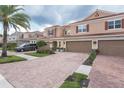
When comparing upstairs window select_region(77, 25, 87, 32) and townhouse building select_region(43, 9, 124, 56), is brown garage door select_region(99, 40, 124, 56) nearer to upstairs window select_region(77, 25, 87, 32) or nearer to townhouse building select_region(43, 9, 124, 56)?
townhouse building select_region(43, 9, 124, 56)

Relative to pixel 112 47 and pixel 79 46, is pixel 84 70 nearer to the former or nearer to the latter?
pixel 112 47

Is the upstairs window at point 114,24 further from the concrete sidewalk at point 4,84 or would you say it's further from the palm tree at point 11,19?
the concrete sidewalk at point 4,84

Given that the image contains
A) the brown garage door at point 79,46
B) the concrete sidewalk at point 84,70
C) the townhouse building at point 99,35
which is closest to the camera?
the concrete sidewalk at point 84,70

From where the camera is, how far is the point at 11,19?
2244cm

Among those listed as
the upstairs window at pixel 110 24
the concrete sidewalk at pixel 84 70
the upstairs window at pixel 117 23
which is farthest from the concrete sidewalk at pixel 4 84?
the upstairs window at pixel 110 24

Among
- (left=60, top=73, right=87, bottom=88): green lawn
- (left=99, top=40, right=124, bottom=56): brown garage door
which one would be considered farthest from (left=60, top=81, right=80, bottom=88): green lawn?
(left=99, top=40, right=124, bottom=56): brown garage door

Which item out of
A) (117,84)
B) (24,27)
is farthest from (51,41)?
(117,84)

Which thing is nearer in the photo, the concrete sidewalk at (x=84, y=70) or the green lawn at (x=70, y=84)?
the green lawn at (x=70, y=84)

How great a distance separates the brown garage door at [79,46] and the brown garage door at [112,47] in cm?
272

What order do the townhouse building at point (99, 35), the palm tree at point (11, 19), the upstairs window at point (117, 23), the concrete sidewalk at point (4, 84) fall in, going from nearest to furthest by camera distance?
the concrete sidewalk at point (4, 84) → the palm tree at point (11, 19) → the townhouse building at point (99, 35) → the upstairs window at point (117, 23)

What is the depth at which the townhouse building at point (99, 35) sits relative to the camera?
2308 centimetres

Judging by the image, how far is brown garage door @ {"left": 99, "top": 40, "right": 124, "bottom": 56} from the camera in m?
22.2

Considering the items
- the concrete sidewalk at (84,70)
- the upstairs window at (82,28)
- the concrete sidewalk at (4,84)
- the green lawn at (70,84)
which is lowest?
the concrete sidewalk at (4,84)
